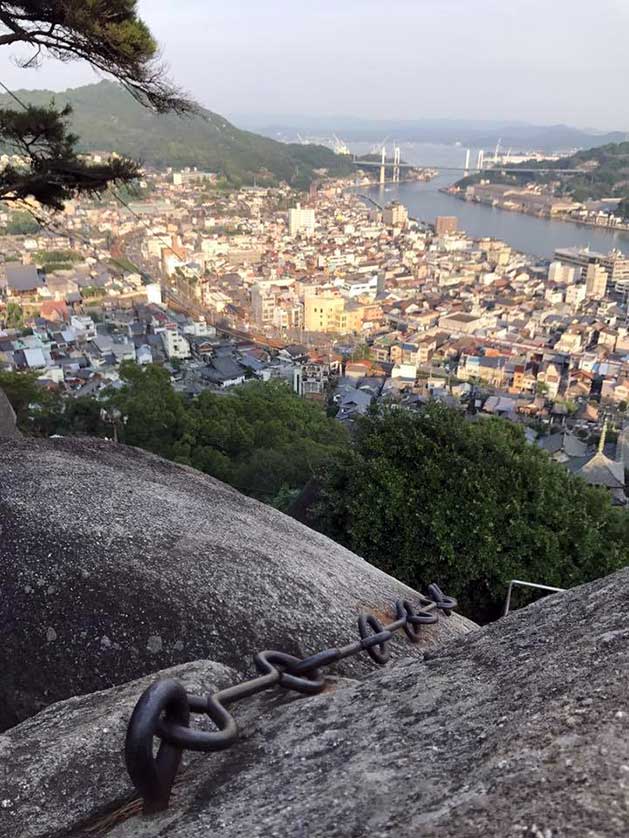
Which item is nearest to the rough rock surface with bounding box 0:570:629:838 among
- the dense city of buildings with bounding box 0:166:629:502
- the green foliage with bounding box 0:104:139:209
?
the green foliage with bounding box 0:104:139:209

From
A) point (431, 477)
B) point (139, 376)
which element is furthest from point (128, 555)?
point (139, 376)

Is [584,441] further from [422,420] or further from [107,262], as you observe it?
[107,262]

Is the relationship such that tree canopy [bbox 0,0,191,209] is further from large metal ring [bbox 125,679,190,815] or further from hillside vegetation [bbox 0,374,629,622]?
large metal ring [bbox 125,679,190,815]

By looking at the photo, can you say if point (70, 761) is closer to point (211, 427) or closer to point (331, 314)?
point (211, 427)

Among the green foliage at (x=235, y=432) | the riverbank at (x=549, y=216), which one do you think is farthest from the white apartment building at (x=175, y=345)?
the riverbank at (x=549, y=216)

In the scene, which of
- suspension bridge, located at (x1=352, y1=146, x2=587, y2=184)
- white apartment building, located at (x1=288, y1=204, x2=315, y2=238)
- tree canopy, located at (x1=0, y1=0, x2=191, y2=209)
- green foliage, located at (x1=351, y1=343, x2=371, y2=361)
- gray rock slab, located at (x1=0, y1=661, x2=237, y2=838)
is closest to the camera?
gray rock slab, located at (x1=0, y1=661, x2=237, y2=838)

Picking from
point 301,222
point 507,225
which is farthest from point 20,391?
point 507,225
